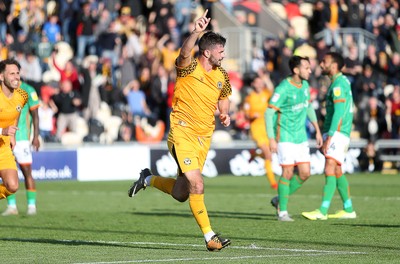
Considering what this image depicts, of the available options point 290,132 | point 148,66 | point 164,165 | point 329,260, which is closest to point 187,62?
point 329,260

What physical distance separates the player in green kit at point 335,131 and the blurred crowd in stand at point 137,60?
13.4 metres

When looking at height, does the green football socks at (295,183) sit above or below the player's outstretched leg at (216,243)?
above

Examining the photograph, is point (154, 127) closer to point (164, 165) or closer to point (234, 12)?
point (164, 165)

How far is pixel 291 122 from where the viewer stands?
55.8 ft

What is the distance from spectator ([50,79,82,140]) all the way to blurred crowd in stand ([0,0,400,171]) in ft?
0.09

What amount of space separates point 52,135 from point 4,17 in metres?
4.65

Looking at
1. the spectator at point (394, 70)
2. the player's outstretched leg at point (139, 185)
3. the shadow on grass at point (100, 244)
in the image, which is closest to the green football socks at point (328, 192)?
the player's outstretched leg at point (139, 185)

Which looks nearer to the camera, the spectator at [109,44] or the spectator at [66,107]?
the spectator at [66,107]

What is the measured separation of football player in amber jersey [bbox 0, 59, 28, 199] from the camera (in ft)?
47.8

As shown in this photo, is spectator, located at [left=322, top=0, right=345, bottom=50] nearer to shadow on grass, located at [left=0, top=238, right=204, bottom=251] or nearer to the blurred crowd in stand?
the blurred crowd in stand

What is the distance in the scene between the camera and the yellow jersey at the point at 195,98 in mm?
12688

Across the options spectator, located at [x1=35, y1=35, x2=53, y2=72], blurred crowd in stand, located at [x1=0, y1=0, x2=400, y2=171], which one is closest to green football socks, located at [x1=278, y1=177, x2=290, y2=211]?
blurred crowd in stand, located at [x1=0, y1=0, x2=400, y2=171]

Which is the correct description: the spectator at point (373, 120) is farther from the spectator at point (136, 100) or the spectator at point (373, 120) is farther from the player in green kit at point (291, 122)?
the player in green kit at point (291, 122)

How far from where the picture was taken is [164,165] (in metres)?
29.9
